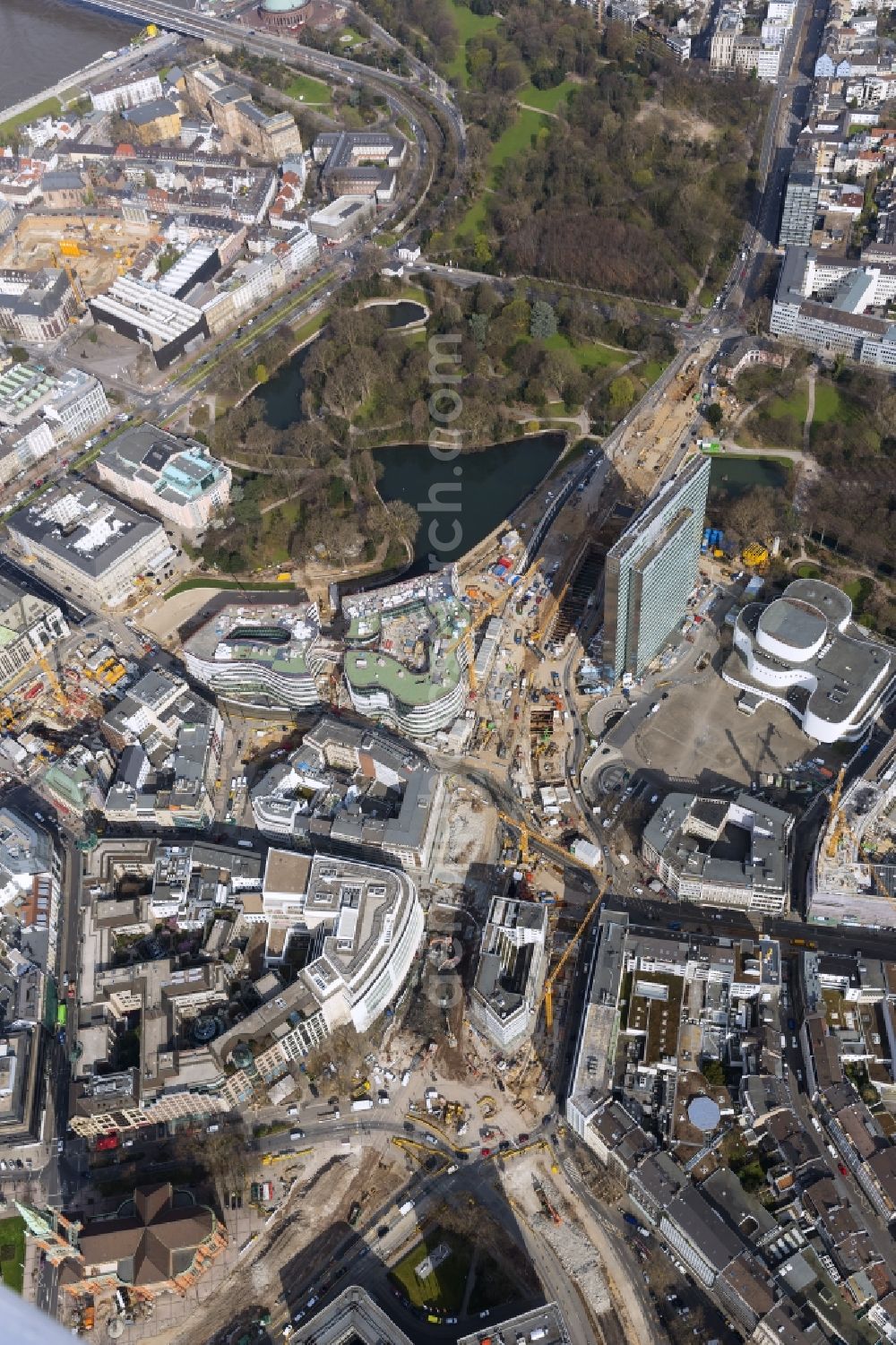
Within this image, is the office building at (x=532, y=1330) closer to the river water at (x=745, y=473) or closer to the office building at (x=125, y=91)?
the river water at (x=745, y=473)

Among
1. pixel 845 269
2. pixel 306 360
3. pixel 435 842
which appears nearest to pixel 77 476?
pixel 306 360

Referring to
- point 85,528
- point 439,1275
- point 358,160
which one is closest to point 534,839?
point 439,1275

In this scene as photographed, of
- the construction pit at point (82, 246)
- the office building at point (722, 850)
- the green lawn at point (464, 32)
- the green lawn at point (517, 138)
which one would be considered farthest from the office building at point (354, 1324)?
the green lawn at point (464, 32)

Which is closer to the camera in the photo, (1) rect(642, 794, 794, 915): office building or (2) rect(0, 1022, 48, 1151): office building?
(2) rect(0, 1022, 48, 1151): office building

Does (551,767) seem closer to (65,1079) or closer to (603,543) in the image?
(603,543)

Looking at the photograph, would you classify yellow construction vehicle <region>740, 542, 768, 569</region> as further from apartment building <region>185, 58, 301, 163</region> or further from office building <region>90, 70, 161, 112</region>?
office building <region>90, 70, 161, 112</region>

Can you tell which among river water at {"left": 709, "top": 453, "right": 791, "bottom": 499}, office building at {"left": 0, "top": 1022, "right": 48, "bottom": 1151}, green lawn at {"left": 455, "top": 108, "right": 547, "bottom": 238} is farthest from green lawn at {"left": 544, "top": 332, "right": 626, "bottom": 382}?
office building at {"left": 0, "top": 1022, "right": 48, "bottom": 1151}
